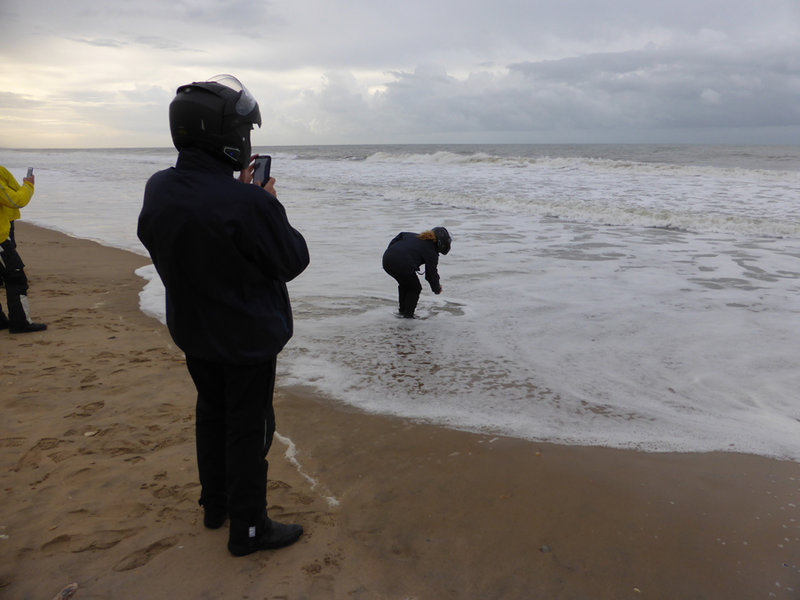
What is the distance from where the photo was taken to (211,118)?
210cm

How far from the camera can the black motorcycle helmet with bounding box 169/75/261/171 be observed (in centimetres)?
209

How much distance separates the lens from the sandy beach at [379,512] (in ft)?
7.55

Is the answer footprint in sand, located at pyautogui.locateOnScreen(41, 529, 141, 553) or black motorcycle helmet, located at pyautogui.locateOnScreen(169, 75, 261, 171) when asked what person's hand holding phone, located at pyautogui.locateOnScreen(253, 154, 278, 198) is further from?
footprint in sand, located at pyautogui.locateOnScreen(41, 529, 141, 553)

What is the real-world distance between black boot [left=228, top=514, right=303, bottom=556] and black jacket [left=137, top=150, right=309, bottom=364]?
717 mm

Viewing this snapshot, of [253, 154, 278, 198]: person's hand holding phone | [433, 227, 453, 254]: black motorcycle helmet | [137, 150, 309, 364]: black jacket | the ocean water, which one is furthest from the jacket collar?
[433, 227, 453, 254]: black motorcycle helmet

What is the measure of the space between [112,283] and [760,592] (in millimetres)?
7394

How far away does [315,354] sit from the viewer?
512 centimetres

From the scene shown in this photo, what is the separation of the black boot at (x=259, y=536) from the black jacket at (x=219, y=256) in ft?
2.35

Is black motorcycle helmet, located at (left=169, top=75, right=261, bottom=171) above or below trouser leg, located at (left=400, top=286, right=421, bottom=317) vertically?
above

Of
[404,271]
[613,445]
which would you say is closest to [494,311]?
[404,271]

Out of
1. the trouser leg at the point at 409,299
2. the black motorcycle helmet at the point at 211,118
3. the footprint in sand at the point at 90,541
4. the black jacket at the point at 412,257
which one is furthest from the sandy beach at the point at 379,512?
the black jacket at the point at 412,257

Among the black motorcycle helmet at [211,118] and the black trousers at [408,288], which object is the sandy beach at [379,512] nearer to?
the black motorcycle helmet at [211,118]

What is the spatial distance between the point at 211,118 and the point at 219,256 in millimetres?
492

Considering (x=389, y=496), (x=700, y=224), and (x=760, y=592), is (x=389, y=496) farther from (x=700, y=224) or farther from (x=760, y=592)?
(x=700, y=224)
